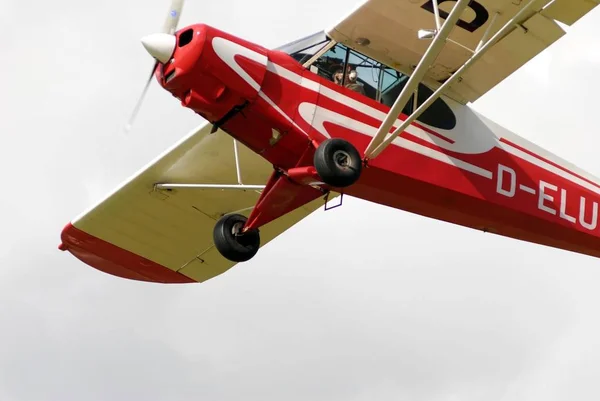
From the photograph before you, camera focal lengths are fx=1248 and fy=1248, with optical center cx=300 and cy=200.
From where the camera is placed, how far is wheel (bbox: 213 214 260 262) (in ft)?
39.2

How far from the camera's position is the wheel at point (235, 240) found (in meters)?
12.0

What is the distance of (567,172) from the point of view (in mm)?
13023

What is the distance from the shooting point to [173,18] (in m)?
11.0

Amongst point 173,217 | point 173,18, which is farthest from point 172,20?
point 173,217

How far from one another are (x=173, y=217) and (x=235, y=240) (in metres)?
2.27

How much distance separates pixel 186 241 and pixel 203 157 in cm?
155

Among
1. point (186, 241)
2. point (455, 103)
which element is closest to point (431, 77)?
point (455, 103)

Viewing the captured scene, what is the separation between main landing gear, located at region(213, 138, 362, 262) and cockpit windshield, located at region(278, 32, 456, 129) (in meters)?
0.95

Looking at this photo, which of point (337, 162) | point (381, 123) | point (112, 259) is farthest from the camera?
point (112, 259)

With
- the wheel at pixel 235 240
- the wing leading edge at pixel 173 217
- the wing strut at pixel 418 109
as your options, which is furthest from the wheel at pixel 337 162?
the wing leading edge at pixel 173 217

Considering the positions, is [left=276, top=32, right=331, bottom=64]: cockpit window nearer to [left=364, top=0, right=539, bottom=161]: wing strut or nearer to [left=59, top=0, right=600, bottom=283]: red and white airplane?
[left=59, top=0, right=600, bottom=283]: red and white airplane

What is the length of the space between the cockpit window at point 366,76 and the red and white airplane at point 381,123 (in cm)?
1

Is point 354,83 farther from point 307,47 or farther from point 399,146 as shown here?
point 399,146

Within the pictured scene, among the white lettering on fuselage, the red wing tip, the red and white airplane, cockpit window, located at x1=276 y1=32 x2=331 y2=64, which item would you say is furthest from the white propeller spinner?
the red wing tip
